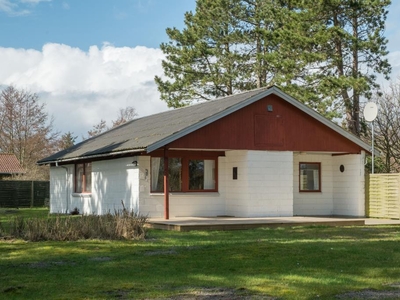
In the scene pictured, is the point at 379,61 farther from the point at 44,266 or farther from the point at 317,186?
the point at 44,266

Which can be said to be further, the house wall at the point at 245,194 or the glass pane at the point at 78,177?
the glass pane at the point at 78,177

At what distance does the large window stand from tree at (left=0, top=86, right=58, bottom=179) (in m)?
28.2

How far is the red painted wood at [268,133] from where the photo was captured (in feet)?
68.8

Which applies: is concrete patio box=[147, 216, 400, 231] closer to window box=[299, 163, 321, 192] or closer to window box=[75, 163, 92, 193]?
window box=[299, 163, 321, 192]

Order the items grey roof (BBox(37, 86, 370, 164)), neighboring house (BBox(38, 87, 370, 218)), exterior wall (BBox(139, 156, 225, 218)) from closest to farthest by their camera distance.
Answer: grey roof (BBox(37, 86, 370, 164))
neighboring house (BBox(38, 87, 370, 218))
exterior wall (BBox(139, 156, 225, 218))

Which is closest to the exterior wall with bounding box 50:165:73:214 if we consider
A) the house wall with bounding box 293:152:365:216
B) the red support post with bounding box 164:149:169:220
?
the red support post with bounding box 164:149:169:220

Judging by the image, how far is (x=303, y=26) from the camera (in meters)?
30.1

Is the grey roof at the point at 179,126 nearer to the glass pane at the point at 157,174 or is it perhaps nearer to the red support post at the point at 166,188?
the red support post at the point at 166,188

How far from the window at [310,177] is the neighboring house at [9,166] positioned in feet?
78.0

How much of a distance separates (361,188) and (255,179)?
15.3 ft

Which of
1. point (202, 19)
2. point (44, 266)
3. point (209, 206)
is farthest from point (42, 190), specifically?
point (44, 266)

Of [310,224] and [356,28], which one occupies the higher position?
[356,28]

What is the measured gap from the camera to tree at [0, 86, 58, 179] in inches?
1930

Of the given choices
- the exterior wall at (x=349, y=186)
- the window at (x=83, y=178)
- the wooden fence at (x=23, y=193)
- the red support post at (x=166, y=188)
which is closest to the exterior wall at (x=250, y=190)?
the exterior wall at (x=349, y=186)
